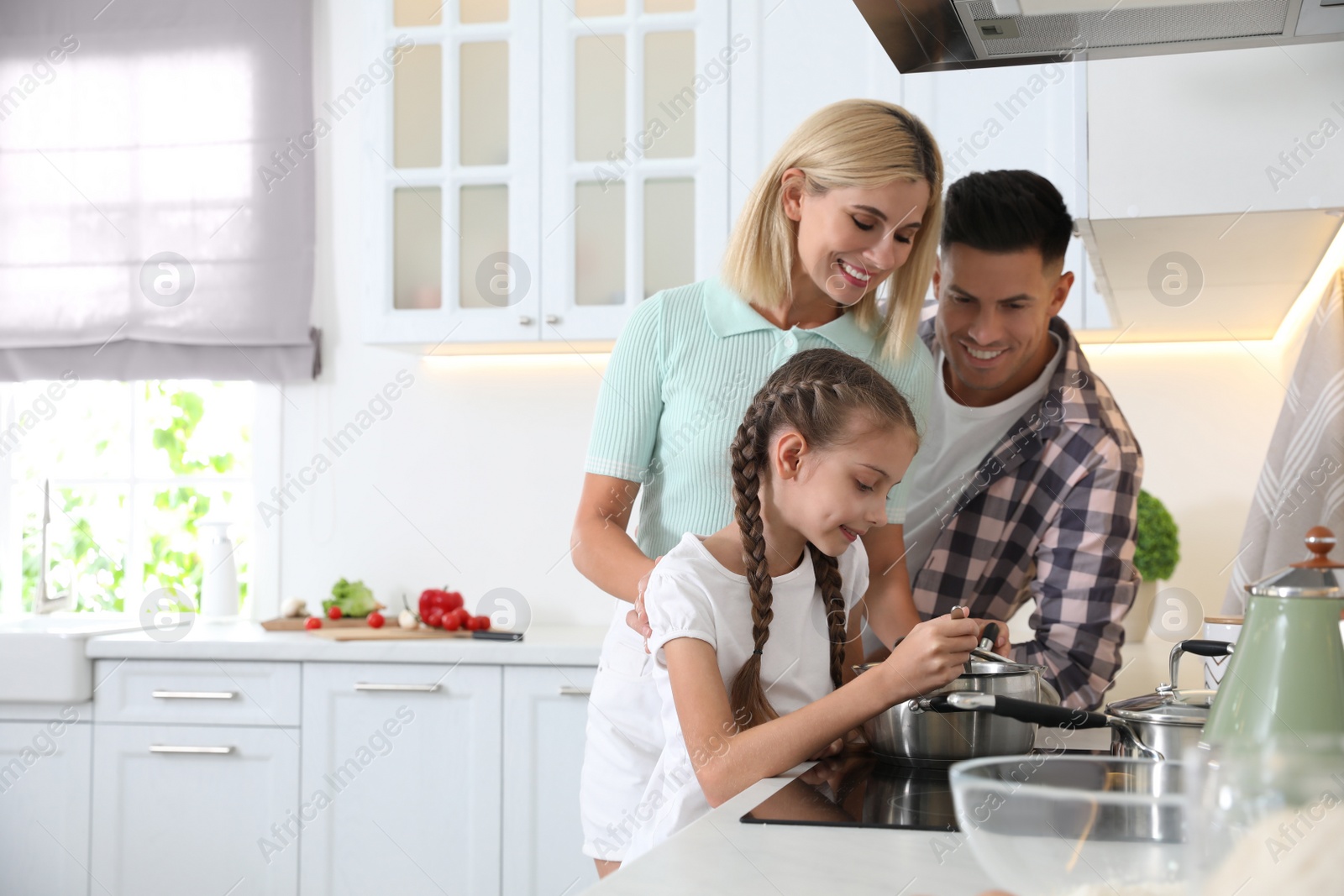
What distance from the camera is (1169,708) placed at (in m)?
0.87

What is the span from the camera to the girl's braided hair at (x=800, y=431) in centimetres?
111

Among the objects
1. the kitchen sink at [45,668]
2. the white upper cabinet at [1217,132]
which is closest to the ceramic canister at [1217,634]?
the white upper cabinet at [1217,132]

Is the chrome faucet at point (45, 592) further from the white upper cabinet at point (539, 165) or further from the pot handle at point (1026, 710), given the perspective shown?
the pot handle at point (1026, 710)

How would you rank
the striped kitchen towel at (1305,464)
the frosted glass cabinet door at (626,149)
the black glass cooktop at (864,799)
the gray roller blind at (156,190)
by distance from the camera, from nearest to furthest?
the black glass cooktop at (864,799)
the striped kitchen towel at (1305,464)
the frosted glass cabinet door at (626,149)
the gray roller blind at (156,190)

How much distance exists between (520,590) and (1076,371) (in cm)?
170

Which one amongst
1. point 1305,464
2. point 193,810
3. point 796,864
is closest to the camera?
point 796,864

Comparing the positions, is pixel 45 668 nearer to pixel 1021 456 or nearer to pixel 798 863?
pixel 1021 456

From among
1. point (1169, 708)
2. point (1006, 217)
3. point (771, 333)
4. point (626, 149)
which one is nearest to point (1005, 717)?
point (1169, 708)

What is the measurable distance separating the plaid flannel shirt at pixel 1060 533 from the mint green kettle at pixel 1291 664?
788 mm

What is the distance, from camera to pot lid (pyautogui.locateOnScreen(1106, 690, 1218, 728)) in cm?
84

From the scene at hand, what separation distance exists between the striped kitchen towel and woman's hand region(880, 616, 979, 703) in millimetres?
1069

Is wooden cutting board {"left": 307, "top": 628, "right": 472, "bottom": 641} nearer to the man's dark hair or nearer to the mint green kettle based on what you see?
the man's dark hair

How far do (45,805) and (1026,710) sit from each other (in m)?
2.34

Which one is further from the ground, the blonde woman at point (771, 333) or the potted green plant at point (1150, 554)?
the blonde woman at point (771, 333)
